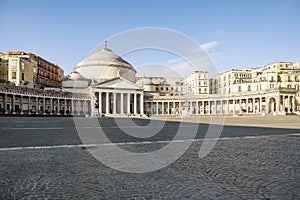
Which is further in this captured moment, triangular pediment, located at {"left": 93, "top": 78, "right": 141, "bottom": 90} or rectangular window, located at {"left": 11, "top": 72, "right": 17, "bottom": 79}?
triangular pediment, located at {"left": 93, "top": 78, "right": 141, "bottom": 90}

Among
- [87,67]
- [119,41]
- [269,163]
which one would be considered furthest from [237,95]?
[269,163]

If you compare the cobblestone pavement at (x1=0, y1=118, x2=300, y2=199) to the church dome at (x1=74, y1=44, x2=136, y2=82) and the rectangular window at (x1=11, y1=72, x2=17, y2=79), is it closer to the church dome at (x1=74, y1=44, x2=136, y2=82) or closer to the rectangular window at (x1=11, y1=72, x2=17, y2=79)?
the rectangular window at (x1=11, y1=72, x2=17, y2=79)

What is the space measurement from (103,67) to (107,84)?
15.0 metres

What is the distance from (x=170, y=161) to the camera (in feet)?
22.4

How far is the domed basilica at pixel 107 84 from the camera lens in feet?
233

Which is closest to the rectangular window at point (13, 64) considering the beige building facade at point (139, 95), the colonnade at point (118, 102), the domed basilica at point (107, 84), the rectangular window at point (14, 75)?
the beige building facade at point (139, 95)

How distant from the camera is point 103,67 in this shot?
84.7 meters

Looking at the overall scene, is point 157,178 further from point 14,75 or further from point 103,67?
point 103,67

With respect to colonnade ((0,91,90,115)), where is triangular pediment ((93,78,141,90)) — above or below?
above

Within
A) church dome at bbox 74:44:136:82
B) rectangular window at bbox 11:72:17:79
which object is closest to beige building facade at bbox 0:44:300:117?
church dome at bbox 74:44:136:82

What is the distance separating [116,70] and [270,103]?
1920 inches

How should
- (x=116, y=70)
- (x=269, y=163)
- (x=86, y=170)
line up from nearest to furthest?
(x=86, y=170), (x=269, y=163), (x=116, y=70)

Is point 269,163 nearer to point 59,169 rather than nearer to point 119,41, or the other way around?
point 59,169

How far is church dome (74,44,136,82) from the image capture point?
8312 cm
